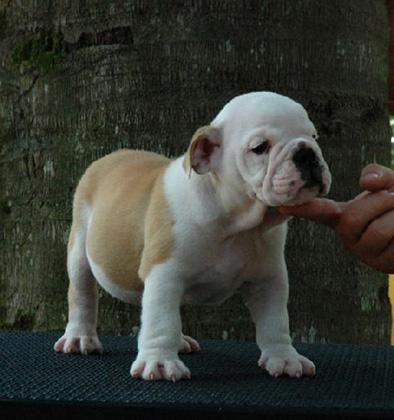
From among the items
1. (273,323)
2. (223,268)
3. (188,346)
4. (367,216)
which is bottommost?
(188,346)

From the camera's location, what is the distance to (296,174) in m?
1.58

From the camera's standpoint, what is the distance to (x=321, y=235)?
2.67 meters

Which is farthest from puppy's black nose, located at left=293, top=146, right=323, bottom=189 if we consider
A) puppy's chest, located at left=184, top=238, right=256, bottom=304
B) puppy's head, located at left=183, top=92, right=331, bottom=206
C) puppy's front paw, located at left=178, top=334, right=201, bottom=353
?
puppy's front paw, located at left=178, top=334, right=201, bottom=353

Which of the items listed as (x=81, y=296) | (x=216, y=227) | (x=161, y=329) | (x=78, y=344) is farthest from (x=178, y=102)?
(x=161, y=329)

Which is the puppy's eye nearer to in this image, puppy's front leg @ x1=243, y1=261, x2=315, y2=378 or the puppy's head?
the puppy's head

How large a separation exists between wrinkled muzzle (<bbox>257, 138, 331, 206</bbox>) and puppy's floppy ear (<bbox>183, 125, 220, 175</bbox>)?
154 millimetres

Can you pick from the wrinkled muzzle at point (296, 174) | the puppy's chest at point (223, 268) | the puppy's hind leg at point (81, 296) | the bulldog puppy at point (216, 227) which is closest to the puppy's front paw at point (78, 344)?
the puppy's hind leg at point (81, 296)

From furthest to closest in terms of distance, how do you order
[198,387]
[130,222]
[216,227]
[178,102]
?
[178,102] → [130,222] → [216,227] → [198,387]

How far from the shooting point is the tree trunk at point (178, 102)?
2.62 metres

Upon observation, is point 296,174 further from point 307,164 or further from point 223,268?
point 223,268

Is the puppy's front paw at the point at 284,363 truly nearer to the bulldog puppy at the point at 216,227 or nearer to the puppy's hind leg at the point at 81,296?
the bulldog puppy at the point at 216,227

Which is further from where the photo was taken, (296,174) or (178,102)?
(178,102)

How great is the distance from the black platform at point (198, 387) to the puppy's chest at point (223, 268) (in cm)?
15

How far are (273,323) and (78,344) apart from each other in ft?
1.46
